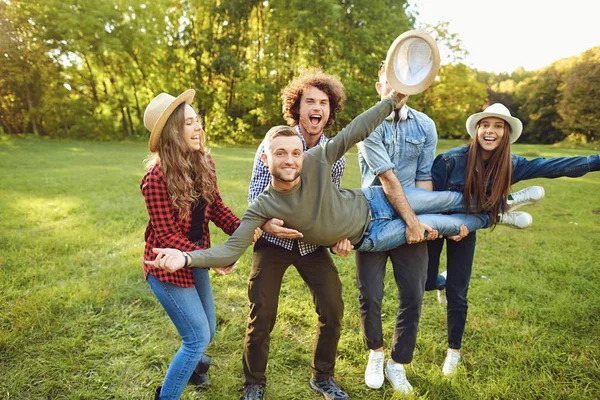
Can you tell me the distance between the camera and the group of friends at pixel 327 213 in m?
2.58

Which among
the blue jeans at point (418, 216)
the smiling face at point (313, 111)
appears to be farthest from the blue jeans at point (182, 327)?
the smiling face at point (313, 111)

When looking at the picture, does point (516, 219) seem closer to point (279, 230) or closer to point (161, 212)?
point (279, 230)

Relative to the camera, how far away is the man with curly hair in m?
2.90

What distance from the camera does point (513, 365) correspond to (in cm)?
343

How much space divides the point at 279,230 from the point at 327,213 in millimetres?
421

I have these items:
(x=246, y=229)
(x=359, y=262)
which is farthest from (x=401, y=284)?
(x=246, y=229)

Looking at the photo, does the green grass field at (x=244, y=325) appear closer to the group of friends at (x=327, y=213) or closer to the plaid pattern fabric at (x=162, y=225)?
the group of friends at (x=327, y=213)

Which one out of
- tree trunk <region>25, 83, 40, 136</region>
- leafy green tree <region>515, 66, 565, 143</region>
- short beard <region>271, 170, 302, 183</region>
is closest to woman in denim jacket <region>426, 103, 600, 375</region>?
short beard <region>271, 170, 302, 183</region>

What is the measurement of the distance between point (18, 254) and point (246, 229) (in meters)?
5.15

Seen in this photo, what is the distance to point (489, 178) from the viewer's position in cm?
314

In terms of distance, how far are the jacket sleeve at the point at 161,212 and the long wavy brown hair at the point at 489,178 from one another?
244 centimetres

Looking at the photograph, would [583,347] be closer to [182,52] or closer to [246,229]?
[246,229]

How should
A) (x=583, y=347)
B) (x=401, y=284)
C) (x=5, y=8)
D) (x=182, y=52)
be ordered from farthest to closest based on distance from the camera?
(x=182, y=52) → (x=5, y=8) → (x=583, y=347) → (x=401, y=284)

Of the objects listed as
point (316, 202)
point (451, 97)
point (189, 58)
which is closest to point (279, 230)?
point (316, 202)
